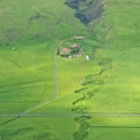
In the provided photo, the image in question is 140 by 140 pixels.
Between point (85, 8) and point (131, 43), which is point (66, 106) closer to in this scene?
point (131, 43)

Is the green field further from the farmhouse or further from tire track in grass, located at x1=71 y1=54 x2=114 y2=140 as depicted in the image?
the farmhouse

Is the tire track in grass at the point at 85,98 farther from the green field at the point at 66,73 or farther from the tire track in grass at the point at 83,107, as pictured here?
the green field at the point at 66,73

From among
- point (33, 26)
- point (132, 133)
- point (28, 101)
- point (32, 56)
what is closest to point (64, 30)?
point (33, 26)

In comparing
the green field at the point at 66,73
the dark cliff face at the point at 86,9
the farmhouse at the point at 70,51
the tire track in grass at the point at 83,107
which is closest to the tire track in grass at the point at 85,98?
the tire track in grass at the point at 83,107

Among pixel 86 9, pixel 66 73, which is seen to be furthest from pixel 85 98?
pixel 86 9

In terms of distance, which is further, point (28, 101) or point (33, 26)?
point (33, 26)

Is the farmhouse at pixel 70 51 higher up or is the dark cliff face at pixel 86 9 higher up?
the dark cliff face at pixel 86 9
